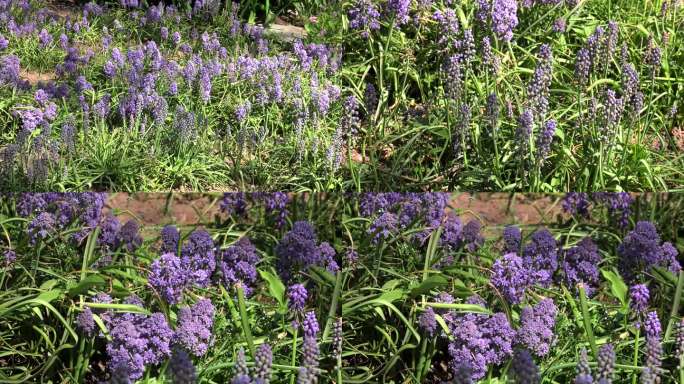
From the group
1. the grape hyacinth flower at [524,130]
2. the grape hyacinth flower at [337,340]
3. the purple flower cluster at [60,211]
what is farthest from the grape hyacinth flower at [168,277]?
the grape hyacinth flower at [524,130]

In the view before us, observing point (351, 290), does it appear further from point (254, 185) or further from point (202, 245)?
point (254, 185)

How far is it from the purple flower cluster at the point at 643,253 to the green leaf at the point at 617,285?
0.06 meters

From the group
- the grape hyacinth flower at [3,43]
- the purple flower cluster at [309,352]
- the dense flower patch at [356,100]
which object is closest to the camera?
the purple flower cluster at [309,352]

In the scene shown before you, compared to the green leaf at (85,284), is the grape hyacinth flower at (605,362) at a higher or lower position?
higher

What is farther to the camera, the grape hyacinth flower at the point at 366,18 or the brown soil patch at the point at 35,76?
the grape hyacinth flower at the point at 366,18

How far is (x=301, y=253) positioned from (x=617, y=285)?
4.46 ft

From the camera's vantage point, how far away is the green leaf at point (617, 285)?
388 cm

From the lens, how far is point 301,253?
12.2ft

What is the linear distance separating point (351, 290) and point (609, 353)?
1.05 metres

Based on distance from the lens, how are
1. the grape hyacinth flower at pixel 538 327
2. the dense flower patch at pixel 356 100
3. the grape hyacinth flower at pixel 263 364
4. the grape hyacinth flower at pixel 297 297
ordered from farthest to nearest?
the dense flower patch at pixel 356 100, the grape hyacinth flower at pixel 538 327, the grape hyacinth flower at pixel 297 297, the grape hyacinth flower at pixel 263 364

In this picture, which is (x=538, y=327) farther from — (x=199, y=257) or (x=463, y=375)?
(x=199, y=257)

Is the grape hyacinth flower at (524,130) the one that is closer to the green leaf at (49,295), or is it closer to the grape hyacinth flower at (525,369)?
the grape hyacinth flower at (525,369)

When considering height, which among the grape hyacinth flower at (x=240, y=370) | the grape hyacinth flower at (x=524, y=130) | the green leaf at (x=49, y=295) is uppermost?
the grape hyacinth flower at (x=524, y=130)

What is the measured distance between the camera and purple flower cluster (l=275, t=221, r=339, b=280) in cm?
372
